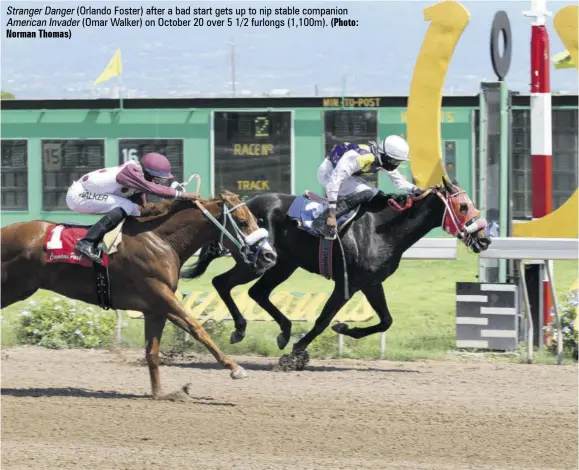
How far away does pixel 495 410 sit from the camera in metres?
7.76

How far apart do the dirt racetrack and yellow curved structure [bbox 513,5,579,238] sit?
1533 mm

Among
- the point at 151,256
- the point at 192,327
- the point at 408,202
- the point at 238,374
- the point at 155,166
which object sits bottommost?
the point at 238,374

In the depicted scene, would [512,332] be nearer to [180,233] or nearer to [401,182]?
[401,182]

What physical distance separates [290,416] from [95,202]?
2.14 meters

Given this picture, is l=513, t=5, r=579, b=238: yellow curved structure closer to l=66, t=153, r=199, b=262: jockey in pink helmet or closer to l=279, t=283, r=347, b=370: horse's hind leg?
l=279, t=283, r=347, b=370: horse's hind leg

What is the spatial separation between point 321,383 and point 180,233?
5.67 feet

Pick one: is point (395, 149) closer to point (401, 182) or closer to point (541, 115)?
point (401, 182)

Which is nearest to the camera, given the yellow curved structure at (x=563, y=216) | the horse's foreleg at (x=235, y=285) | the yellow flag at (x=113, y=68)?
the horse's foreleg at (x=235, y=285)

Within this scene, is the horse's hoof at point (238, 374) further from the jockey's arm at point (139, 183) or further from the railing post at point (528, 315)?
the railing post at point (528, 315)

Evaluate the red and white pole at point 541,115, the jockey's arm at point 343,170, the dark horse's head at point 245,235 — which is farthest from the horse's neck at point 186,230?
the red and white pole at point 541,115

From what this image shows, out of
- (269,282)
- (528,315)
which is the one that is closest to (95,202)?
(269,282)

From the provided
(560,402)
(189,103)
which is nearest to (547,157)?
(560,402)

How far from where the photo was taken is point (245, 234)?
8008 millimetres

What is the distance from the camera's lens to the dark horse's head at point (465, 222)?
8914 mm
